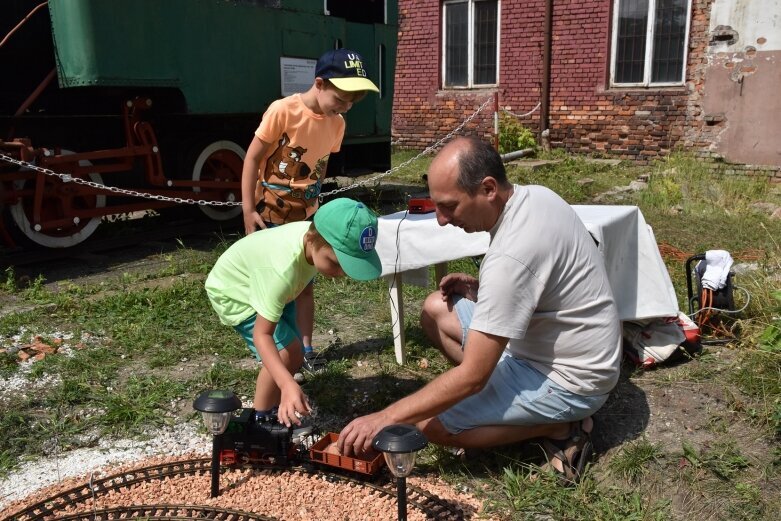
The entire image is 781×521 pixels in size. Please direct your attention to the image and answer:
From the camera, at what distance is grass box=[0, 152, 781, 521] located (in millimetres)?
2818

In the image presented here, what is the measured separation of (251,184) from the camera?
3902mm

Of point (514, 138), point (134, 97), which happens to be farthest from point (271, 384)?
point (514, 138)

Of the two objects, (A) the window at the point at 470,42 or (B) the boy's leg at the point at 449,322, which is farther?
(A) the window at the point at 470,42

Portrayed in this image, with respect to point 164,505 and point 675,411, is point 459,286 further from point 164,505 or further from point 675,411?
point 164,505

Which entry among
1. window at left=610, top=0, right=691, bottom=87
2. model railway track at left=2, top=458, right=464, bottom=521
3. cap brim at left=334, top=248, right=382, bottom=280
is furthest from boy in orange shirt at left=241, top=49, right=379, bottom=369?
window at left=610, top=0, right=691, bottom=87

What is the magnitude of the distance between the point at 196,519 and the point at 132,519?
228 millimetres

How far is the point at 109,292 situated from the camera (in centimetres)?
566

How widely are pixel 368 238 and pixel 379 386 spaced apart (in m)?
1.38

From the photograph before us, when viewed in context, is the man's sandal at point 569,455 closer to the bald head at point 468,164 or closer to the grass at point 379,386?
the grass at point 379,386

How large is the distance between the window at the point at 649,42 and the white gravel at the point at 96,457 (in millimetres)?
10391

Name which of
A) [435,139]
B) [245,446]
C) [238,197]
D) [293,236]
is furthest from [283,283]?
[435,139]

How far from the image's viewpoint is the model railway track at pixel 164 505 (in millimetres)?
2701

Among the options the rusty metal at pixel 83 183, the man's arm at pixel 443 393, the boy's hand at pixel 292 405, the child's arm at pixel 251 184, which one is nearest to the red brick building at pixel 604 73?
the rusty metal at pixel 83 183

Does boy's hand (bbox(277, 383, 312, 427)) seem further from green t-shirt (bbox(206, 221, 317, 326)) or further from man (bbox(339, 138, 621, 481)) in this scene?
green t-shirt (bbox(206, 221, 317, 326))
